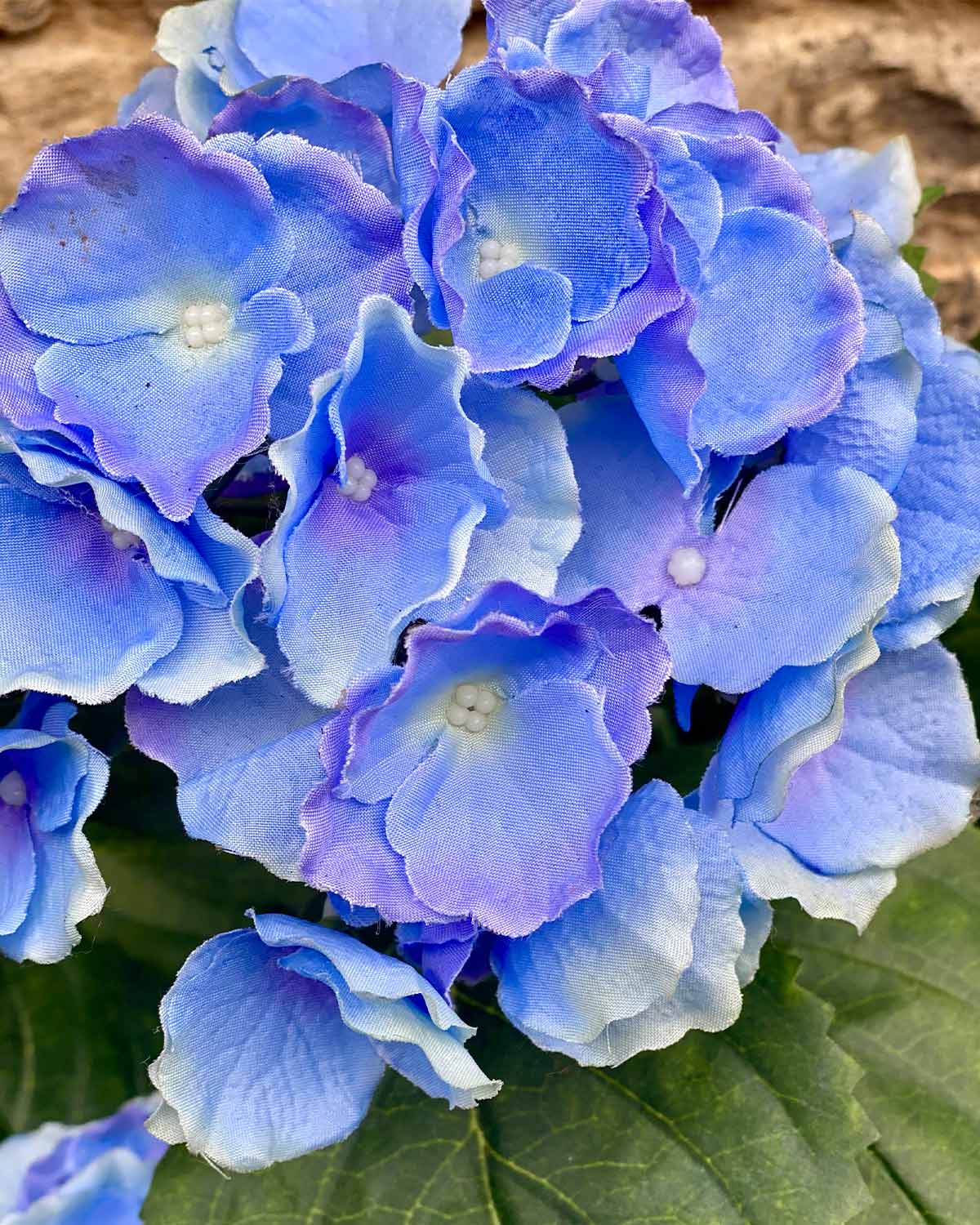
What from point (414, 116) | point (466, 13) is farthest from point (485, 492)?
point (466, 13)

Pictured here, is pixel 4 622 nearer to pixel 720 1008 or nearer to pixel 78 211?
pixel 78 211

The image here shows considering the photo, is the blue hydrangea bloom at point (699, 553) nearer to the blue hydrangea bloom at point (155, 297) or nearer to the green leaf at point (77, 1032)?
the blue hydrangea bloom at point (155, 297)

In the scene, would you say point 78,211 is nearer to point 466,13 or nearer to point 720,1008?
point 466,13

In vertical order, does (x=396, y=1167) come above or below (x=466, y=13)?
below

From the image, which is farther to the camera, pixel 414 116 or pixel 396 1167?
pixel 396 1167

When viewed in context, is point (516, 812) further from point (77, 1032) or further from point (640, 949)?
point (77, 1032)

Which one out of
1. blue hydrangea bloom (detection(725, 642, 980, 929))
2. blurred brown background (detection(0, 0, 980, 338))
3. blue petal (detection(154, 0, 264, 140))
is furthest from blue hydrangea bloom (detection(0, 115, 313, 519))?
blurred brown background (detection(0, 0, 980, 338))

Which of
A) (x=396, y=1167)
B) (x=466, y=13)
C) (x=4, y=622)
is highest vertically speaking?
(x=466, y=13)
